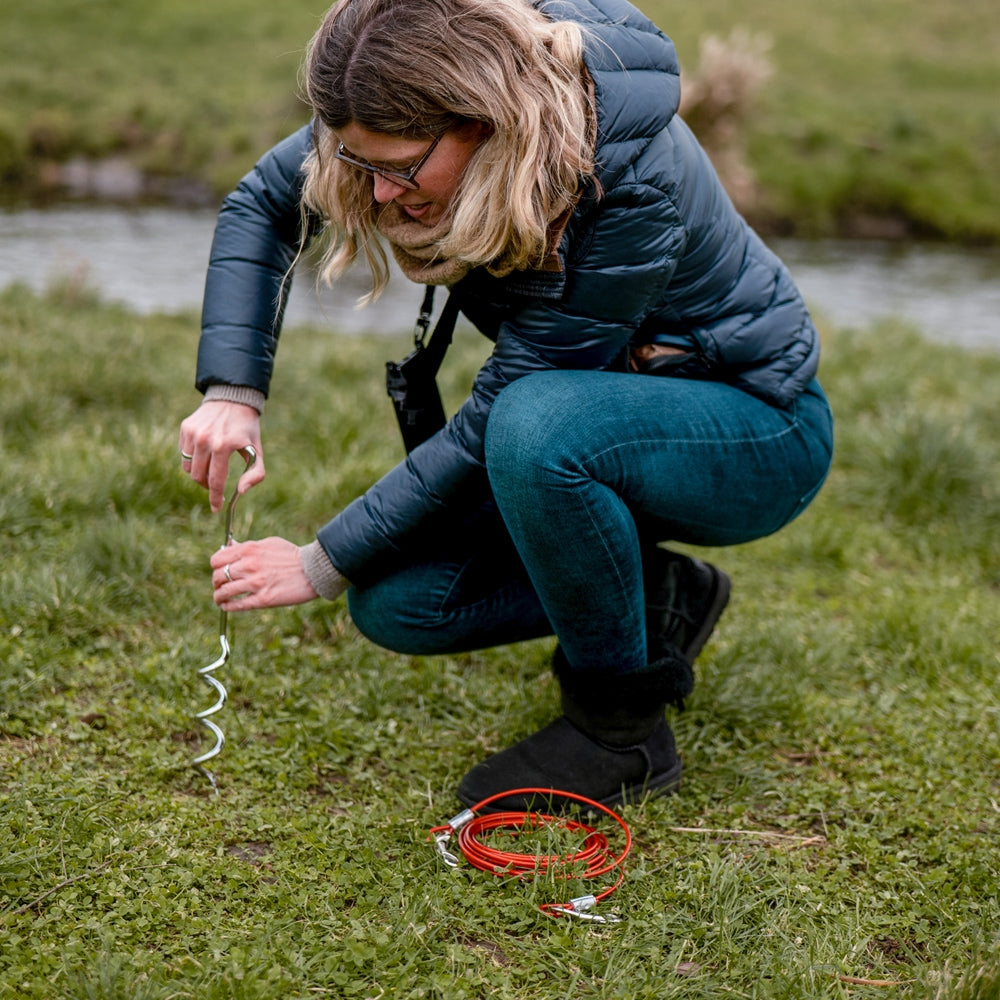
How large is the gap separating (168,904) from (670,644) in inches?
48.9

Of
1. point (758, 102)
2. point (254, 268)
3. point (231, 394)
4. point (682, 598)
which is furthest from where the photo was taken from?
point (758, 102)

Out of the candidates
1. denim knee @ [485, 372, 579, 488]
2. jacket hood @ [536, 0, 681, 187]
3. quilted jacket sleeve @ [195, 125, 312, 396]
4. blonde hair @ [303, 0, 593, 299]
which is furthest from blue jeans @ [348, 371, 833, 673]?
quilted jacket sleeve @ [195, 125, 312, 396]

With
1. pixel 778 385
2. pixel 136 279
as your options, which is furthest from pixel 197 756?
pixel 136 279

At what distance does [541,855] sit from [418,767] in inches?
19.2

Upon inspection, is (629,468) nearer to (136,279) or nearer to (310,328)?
(310,328)

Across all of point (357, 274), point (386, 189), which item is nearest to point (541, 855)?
point (386, 189)

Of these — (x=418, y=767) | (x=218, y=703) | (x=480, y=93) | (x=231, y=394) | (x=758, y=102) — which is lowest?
(x=418, y=767)

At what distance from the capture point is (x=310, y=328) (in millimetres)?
8703

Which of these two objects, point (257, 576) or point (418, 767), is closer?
point (257, 576)

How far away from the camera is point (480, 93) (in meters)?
2.09

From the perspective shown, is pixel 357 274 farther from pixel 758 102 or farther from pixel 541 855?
pixel 541 855

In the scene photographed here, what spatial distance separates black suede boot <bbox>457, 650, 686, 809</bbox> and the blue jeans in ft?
0.21

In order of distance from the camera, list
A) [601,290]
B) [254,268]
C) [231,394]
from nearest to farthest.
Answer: [601,290] → [231,394] → [254,268]

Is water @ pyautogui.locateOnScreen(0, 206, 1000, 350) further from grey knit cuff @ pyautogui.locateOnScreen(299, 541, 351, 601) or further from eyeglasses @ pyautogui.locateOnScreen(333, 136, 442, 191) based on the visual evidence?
eyeglasses @ pyautogui.locateOnScreen(333, 136, 442, 191)
